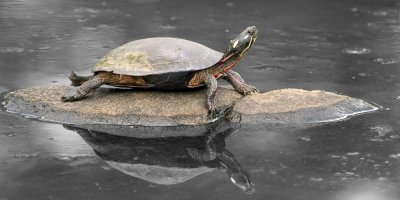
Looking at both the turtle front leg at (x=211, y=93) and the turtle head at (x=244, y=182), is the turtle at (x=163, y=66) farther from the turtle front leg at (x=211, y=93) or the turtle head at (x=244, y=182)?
the turtle head at (x=244, y=182)

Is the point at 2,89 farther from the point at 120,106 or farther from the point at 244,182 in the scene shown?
the point at 244,182

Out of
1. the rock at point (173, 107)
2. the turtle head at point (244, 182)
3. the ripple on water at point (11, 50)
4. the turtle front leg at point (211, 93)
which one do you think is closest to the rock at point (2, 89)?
the rock at point (173, 107)

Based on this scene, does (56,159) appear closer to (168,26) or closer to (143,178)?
(143,178)

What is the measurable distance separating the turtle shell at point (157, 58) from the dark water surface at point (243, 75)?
56 centimetres

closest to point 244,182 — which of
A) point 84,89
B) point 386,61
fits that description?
point 84,89

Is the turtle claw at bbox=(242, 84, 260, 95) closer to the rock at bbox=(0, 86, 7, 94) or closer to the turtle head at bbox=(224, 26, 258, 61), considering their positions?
the turtle head at bbox=(224, 26, 258, 61)

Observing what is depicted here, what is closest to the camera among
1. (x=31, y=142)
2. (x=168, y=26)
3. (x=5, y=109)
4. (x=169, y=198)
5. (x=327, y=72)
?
(x=169, y=198)

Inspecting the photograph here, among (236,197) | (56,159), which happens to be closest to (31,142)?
(56,159)

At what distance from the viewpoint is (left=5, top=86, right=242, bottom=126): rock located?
15.4ft

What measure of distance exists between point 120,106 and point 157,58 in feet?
1.43

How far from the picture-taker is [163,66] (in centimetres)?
475

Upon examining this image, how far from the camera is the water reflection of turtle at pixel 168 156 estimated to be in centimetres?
395

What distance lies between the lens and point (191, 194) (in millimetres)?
3682

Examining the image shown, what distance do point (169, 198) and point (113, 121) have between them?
3.91 feet
